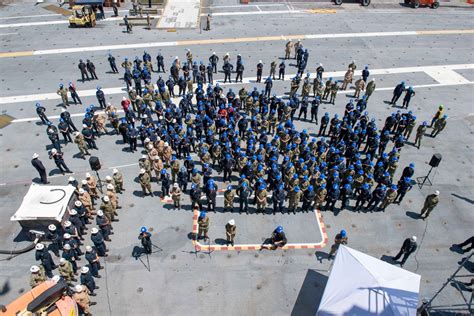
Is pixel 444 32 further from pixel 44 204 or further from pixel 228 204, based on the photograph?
pixel 44 204

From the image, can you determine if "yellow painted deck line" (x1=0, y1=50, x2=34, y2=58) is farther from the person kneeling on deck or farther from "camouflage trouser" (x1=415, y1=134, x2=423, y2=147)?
"camouflage trouser" (x1=415, y1=134, x2=423, y2=147)

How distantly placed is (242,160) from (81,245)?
313 inches

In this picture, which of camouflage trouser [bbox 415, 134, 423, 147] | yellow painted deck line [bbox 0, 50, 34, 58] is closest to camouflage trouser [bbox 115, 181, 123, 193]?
camouflage trouser [bbox 415, 134, 423, 147]

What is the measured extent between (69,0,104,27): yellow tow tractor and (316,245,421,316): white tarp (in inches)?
1207

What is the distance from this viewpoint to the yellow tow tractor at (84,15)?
100 feet

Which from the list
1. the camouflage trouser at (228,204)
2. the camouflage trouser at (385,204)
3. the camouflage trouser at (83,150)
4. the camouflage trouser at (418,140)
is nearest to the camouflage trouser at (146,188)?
the camouflage trouser at (228,204)

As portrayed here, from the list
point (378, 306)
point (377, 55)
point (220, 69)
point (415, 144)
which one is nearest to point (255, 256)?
point (378, 306)

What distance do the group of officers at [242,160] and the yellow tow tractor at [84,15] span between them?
510 inches

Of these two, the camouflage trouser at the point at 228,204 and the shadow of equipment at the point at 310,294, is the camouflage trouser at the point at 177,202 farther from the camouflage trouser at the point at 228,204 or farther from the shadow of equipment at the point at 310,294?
the shadow of equipment at the point at 310,294

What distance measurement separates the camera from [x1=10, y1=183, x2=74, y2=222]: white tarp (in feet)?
A: 42.9

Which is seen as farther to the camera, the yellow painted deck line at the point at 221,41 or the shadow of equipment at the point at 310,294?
the yellow painted deck line at the point at 221,41

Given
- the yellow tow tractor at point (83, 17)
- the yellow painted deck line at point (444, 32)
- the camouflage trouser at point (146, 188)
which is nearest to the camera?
the camouflage trouser at point (146, 188)

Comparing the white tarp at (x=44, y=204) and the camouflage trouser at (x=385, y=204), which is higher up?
the white tarp at (x=44, y=204)

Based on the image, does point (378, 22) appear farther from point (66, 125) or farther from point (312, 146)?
point (66, 125)
